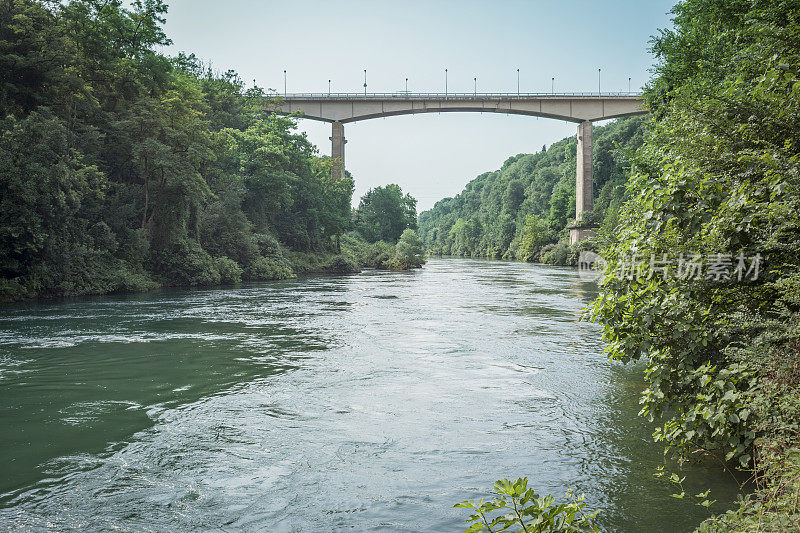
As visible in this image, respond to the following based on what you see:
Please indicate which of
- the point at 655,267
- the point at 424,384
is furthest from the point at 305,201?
the point at 655,267

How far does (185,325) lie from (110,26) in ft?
64.1

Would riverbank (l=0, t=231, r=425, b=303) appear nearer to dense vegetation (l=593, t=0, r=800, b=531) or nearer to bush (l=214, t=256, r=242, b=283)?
bush (l=214, t=256, r=242, b=283)

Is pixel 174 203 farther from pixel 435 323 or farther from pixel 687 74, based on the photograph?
pixel 687 74

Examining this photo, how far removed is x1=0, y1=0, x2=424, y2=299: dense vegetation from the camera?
22000 millimetres

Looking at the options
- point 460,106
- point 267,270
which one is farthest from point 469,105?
point 267,270

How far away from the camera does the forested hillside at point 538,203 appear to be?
268 ft

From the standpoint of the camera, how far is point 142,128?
29562mm

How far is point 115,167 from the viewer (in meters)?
30.5

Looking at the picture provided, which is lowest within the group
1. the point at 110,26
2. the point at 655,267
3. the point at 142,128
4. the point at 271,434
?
the point at 271,434

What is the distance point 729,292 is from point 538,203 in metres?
119

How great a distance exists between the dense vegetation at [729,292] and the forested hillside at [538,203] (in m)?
39.8

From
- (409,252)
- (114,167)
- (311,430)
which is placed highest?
(114,167)

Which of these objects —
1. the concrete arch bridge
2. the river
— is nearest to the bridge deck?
the concrete arch bridge

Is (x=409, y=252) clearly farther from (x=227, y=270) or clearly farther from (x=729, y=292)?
(x=729, y=292)
